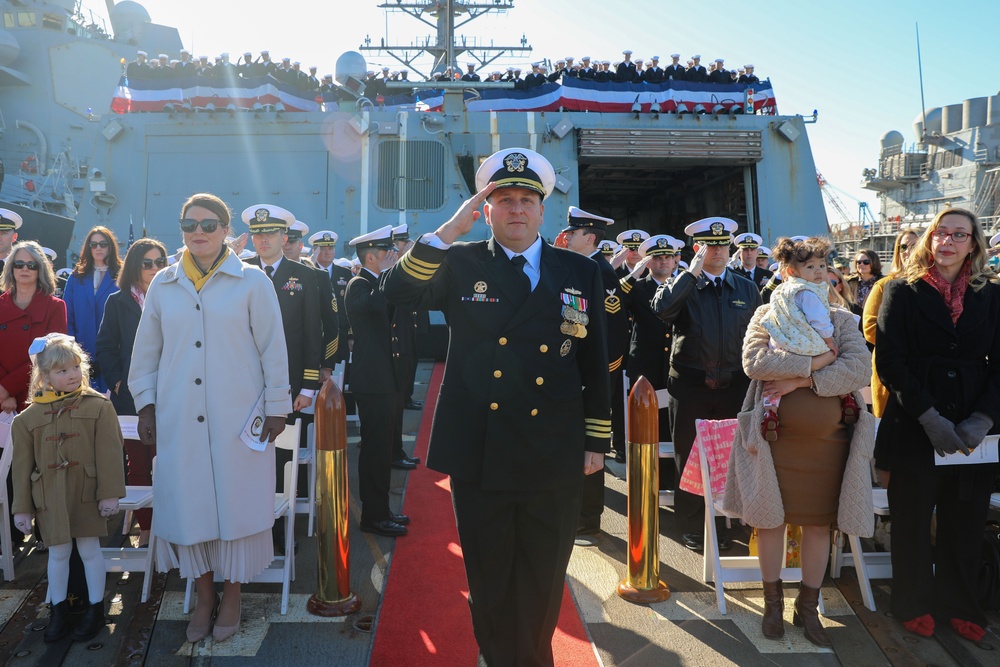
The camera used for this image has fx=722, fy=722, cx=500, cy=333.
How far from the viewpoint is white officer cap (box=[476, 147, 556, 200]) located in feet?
7.63

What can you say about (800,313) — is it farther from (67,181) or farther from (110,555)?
(67,181)

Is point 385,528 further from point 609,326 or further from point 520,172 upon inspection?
point 520,172

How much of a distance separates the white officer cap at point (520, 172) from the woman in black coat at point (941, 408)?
6.48 ft

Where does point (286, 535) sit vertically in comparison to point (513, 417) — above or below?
below

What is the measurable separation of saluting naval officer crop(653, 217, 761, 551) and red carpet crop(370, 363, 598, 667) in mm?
1280

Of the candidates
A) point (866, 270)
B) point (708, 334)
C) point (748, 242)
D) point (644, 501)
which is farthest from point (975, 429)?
point (748, 242)

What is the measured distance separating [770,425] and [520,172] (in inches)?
63.1

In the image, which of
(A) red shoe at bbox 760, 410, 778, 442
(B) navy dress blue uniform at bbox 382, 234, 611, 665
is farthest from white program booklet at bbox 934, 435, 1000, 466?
(B) navy dress blue uniform at bbox 382, 234, 611, 665

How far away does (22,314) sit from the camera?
4.23 meters

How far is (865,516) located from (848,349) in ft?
2.28

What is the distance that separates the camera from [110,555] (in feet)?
12.0

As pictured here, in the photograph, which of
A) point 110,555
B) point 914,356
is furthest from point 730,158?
point 110,555

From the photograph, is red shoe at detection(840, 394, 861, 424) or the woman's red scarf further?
the woman's red scarf

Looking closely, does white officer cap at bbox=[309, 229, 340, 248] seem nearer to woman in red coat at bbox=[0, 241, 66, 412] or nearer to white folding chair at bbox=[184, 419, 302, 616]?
woman in red coat at bbox=[0, 241, 66, 412]
